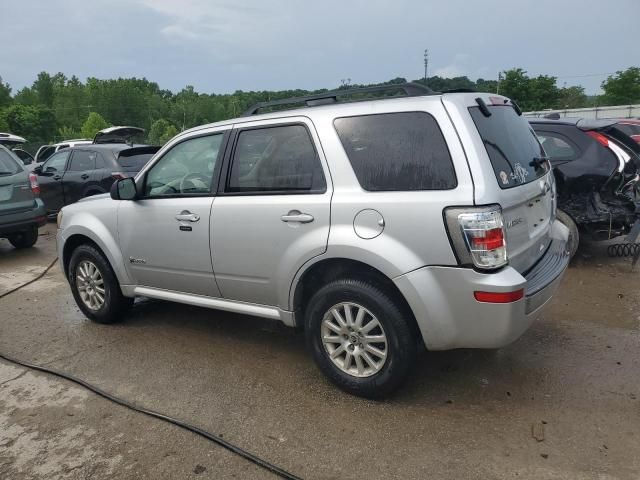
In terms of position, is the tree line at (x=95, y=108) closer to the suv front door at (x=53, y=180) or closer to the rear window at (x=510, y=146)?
the suv front door at (x=53, y=180)

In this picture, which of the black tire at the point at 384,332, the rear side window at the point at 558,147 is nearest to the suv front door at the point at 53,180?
the black tire at the point at 384,332

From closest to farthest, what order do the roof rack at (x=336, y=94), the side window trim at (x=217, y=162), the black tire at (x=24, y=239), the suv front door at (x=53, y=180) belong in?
the roof rack at (x=336, y=94)
the side window trim at (x=217, y=162)
the black tire at (x=24, y=239)
the suv front door at (x=53, y=180)

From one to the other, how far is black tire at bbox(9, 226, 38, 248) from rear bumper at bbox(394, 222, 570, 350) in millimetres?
7591

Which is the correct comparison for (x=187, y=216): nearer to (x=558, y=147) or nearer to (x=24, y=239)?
(x=558, y=147)

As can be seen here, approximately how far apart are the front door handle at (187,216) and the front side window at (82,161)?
6694 millimetres

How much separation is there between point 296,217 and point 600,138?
170 inches

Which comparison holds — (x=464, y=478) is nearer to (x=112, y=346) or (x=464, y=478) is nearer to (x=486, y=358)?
(x=486, y=358)

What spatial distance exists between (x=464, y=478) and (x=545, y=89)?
56.6 m

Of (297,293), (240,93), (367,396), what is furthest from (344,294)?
(240,93)

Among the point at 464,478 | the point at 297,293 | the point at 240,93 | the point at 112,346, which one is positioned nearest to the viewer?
the point at 464,478

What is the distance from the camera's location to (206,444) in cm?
294

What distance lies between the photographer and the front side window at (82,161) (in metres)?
9.85

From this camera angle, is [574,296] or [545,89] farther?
[545,89]

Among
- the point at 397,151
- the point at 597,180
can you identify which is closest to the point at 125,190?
the point at 397,151
